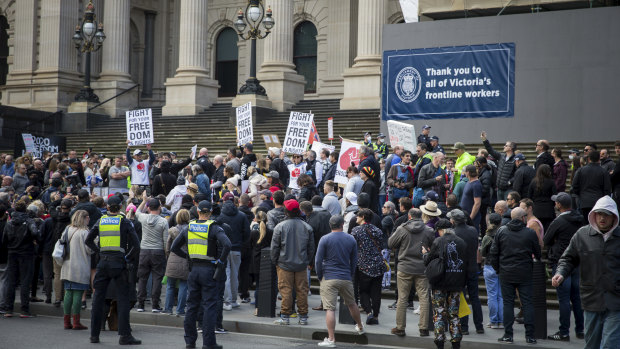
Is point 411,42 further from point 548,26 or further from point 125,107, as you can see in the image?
point 125,107

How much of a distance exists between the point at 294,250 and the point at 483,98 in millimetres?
10764

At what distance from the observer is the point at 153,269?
15.1m

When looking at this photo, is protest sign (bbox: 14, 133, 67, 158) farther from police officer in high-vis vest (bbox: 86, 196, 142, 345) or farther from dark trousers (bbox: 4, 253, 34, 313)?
police officer in high-vis vest (bbox: 86, 196, 142, 345)

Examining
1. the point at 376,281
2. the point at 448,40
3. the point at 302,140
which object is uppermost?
the point at 448,40

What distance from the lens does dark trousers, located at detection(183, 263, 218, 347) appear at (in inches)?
461

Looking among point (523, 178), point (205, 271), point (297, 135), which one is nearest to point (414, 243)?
point (205, 271)

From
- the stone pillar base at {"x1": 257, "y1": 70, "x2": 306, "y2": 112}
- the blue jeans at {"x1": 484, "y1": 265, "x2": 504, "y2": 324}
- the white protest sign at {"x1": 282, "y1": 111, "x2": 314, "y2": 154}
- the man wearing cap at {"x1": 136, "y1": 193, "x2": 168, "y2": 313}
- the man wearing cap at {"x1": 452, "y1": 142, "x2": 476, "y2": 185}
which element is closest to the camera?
the blue jeans at {"x1": 484, "y1": 265, "x2": 504, "y2": 324}

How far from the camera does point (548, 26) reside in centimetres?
2191

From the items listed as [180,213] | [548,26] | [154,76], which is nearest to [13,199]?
[180,213]

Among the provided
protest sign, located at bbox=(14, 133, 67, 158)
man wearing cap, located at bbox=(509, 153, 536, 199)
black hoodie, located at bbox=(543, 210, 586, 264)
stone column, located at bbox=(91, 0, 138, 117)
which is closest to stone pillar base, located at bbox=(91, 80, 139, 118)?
stone column, located at bbox=(91, 0, 138, 117)

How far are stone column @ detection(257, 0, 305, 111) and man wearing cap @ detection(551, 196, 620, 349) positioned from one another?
24644 millimetres

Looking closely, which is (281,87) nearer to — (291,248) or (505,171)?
(505,171)

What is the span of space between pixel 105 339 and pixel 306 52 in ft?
97.3

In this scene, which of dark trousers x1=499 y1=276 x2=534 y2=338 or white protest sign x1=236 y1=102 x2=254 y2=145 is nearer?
dark trousers x1=499 y1=276 x2=534 y2=338
